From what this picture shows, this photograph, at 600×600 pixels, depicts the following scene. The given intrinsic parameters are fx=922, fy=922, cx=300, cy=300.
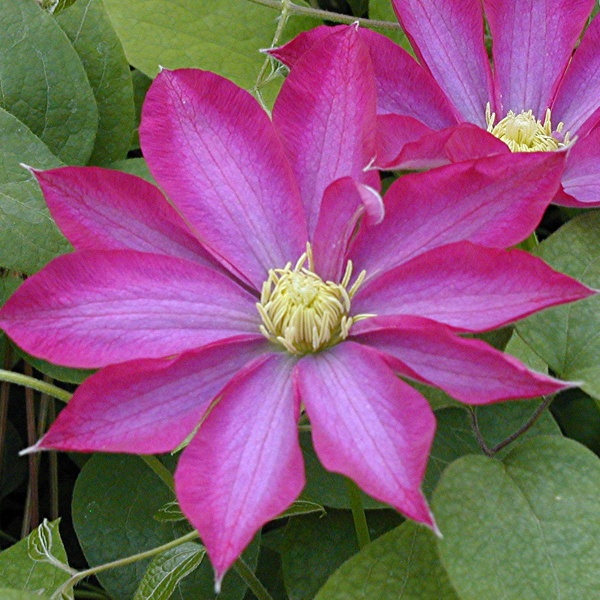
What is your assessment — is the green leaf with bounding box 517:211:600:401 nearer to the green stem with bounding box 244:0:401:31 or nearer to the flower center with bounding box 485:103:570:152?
the flower center with bounding box 485:103:570:152

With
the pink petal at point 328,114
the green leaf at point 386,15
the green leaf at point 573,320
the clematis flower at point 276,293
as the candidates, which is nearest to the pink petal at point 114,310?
the clematis flower at point 276,293

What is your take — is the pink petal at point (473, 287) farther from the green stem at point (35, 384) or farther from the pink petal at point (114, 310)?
the green stem at point (35, 384)

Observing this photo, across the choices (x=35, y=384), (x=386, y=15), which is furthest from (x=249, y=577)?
(x=386, y=15)

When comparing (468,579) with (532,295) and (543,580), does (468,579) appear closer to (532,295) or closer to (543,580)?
(543,580)

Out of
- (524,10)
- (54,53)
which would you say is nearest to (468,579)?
(524,10)

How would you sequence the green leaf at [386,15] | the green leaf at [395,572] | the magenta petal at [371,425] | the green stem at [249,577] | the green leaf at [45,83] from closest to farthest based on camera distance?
the magenta petal at [371,425] < the green leaf at [395,572] < the green stem at [249,577] < the green leaf at [45,83] < the green leaf at [386,15]

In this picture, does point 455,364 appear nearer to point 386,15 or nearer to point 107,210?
point 107,210
